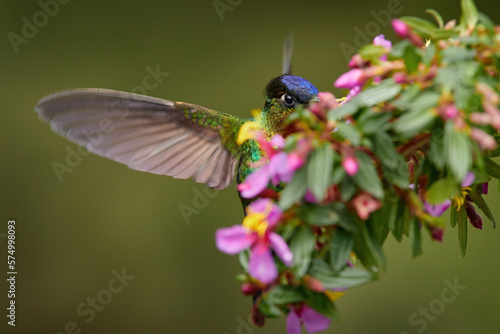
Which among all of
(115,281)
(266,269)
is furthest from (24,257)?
(266,269)

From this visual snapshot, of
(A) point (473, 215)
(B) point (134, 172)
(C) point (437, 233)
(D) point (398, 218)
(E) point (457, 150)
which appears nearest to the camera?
(E) point (457, 150)

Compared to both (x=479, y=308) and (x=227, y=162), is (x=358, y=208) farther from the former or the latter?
(x=479, y=308)

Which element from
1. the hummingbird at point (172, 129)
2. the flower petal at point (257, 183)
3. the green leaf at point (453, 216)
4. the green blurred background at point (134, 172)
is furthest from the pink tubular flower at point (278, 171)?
the green blurred background at point (134, 172)

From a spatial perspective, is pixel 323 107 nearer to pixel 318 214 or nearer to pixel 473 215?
pixel 318 214

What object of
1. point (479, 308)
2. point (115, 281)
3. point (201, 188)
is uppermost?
point (201, 188)

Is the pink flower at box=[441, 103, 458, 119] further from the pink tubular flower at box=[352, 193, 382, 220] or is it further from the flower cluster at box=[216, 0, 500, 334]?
the pink tubular flower at box=[352, 193, 382, 220]

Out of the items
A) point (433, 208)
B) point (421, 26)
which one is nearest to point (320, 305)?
point (433, 208)
